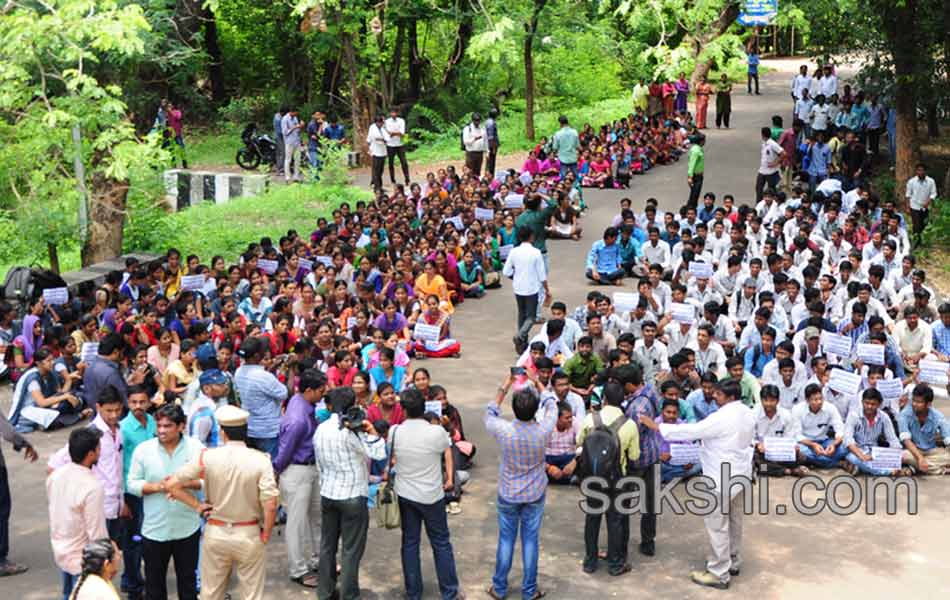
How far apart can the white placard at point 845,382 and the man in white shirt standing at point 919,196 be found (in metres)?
8.07

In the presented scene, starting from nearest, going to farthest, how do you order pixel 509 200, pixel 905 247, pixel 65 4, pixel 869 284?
pixel 65 4
pixel 869 284
pixel 905 247
pixel 509 200

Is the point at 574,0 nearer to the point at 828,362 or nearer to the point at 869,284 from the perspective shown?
the point at 869,284

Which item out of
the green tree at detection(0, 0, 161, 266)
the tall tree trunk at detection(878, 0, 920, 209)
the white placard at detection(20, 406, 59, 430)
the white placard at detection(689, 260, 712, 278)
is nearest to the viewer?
the green tree at detection(0, 0, 161, 266)

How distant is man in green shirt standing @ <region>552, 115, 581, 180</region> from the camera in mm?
A: 20453

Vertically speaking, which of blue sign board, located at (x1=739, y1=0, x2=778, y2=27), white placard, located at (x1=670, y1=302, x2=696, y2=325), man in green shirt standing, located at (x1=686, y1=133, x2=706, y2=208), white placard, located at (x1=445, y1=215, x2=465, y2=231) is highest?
blue sign board, located at (x1=739, y1=0, x2=778, y2=27)

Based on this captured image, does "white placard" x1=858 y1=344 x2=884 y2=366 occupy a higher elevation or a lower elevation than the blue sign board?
lower

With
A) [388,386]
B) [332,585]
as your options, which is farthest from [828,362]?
[332,585]

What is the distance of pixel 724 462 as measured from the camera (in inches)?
320

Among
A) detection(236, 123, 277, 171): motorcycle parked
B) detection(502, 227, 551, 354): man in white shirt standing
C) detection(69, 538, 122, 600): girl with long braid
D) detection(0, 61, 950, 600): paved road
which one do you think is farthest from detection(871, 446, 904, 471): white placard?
detection(236, 123, 277, 171): motorcycle parked

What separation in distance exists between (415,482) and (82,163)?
7.87 meters

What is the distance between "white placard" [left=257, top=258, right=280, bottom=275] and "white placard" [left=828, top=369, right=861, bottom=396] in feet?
22.5

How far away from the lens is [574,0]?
24.0m

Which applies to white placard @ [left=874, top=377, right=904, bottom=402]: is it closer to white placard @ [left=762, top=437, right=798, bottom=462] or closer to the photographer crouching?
white placard @ [left=762, top=437, right=798, bottom=462]

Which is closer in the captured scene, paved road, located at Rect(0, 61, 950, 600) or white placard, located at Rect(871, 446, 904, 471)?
paved road, located at Rect(0, 61, 950, 600)
